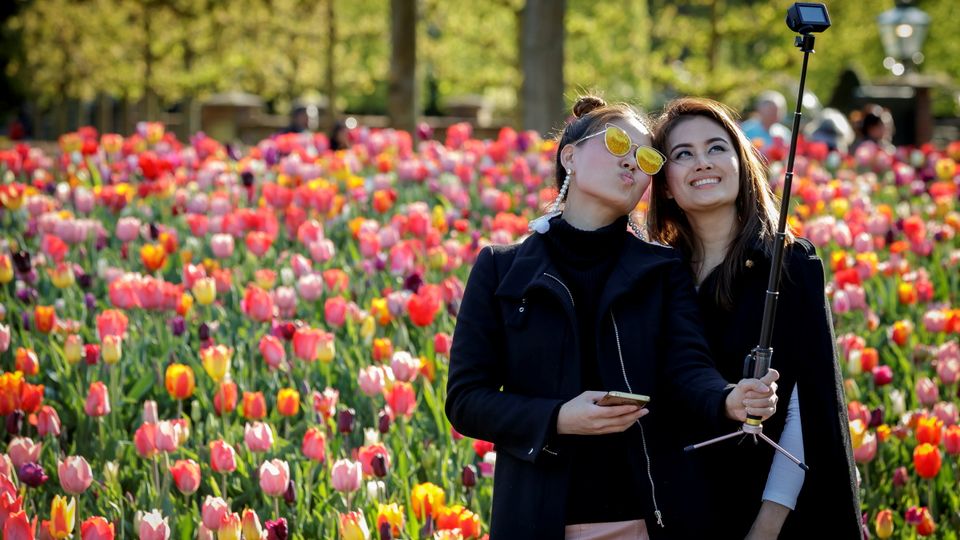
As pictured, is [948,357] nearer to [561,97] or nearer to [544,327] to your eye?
[544,327]

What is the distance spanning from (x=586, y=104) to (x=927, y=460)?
1616 mm

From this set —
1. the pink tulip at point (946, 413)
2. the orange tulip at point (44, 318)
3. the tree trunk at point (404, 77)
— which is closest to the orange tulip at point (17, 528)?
the orange tulip at point (44, 318)

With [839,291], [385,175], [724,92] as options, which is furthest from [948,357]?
[724,92]

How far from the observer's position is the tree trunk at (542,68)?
1228cm

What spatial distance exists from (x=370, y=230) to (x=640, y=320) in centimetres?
337

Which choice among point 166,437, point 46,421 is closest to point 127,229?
point 46,421

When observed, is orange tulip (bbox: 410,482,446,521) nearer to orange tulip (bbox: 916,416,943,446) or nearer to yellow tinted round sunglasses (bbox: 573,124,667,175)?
yellow tinted round sunglasses (bbox: 573,124,667,175)

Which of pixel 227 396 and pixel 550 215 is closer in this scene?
pixel 550 215

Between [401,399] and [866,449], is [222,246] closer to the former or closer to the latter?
[401,399]

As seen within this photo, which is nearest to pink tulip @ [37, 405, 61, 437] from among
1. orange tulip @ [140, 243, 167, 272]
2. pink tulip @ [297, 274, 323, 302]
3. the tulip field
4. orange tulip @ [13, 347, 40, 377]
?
the tulip field

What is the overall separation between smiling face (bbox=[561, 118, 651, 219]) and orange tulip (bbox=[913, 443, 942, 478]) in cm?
152

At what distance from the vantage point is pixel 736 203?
301cm

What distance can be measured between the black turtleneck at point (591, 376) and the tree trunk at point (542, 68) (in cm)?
964

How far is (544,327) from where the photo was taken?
103 inches
